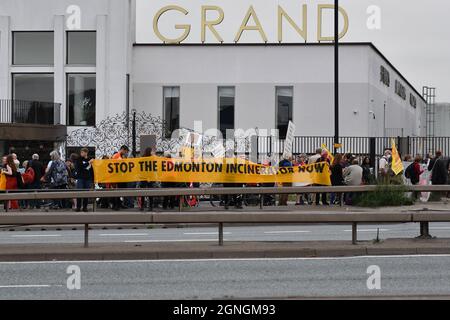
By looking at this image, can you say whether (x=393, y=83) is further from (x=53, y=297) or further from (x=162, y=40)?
(x=53, y=297)

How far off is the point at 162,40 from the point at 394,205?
2582cm

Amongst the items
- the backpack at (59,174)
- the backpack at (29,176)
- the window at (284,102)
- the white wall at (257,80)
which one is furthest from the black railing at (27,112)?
the backpack at (59,174)

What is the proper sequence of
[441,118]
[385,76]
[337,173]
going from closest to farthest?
[337,173] → [385,76] → [441,118]

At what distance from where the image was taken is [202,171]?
3070cm

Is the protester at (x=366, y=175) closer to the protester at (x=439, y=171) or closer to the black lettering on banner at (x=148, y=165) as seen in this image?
the protester at (x=439, y=171)

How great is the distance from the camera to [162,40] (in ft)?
169

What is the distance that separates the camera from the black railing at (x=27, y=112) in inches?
1747

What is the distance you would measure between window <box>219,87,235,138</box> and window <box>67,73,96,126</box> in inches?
259

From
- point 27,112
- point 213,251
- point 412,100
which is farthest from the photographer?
point 412,100

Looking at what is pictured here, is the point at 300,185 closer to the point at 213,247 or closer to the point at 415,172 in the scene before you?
the point at 415,172

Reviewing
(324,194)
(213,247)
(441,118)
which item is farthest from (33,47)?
(441,118)

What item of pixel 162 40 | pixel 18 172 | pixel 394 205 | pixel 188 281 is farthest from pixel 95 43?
pixel 188 281

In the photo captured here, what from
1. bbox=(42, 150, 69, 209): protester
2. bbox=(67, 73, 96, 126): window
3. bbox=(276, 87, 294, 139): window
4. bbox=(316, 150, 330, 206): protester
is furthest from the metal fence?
bbox=(42, 150, 69, 209): protester

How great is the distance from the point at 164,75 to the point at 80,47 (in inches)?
178
